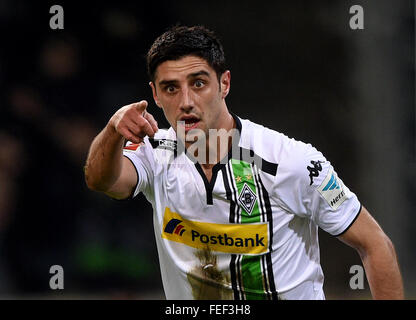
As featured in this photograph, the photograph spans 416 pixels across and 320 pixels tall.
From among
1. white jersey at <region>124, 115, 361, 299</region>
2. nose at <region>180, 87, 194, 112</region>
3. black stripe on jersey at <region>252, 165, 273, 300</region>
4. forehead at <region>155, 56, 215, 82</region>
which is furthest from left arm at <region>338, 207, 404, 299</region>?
forehead at <region>155, 56, 215, 82</region>

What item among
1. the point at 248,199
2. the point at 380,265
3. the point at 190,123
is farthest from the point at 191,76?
the point at 380,265

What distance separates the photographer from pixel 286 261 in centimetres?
282

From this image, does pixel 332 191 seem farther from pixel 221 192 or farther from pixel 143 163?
pixel 143 163

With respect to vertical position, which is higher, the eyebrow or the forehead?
the forehead

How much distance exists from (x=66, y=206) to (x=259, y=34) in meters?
2.00

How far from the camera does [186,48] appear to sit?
2.91 m

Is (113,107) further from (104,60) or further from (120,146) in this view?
(120,146)

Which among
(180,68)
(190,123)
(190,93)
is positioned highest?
(180,68)

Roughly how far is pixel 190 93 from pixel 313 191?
0.68 metres

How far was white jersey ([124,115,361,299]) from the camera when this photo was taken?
2.75 meters

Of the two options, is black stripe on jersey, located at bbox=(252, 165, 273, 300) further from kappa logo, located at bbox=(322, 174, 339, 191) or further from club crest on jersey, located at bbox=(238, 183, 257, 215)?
kappa logo, located at bbox=(322, 174, 339, 191)

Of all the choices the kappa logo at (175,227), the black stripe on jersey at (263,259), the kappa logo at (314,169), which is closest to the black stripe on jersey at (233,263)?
the black stripe on jersey at (263,259)

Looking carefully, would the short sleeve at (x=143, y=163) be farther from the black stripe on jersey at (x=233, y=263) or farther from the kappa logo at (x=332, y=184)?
the kappa logo at (x=332, y=184)

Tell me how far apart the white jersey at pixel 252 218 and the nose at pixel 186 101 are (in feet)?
0.87
